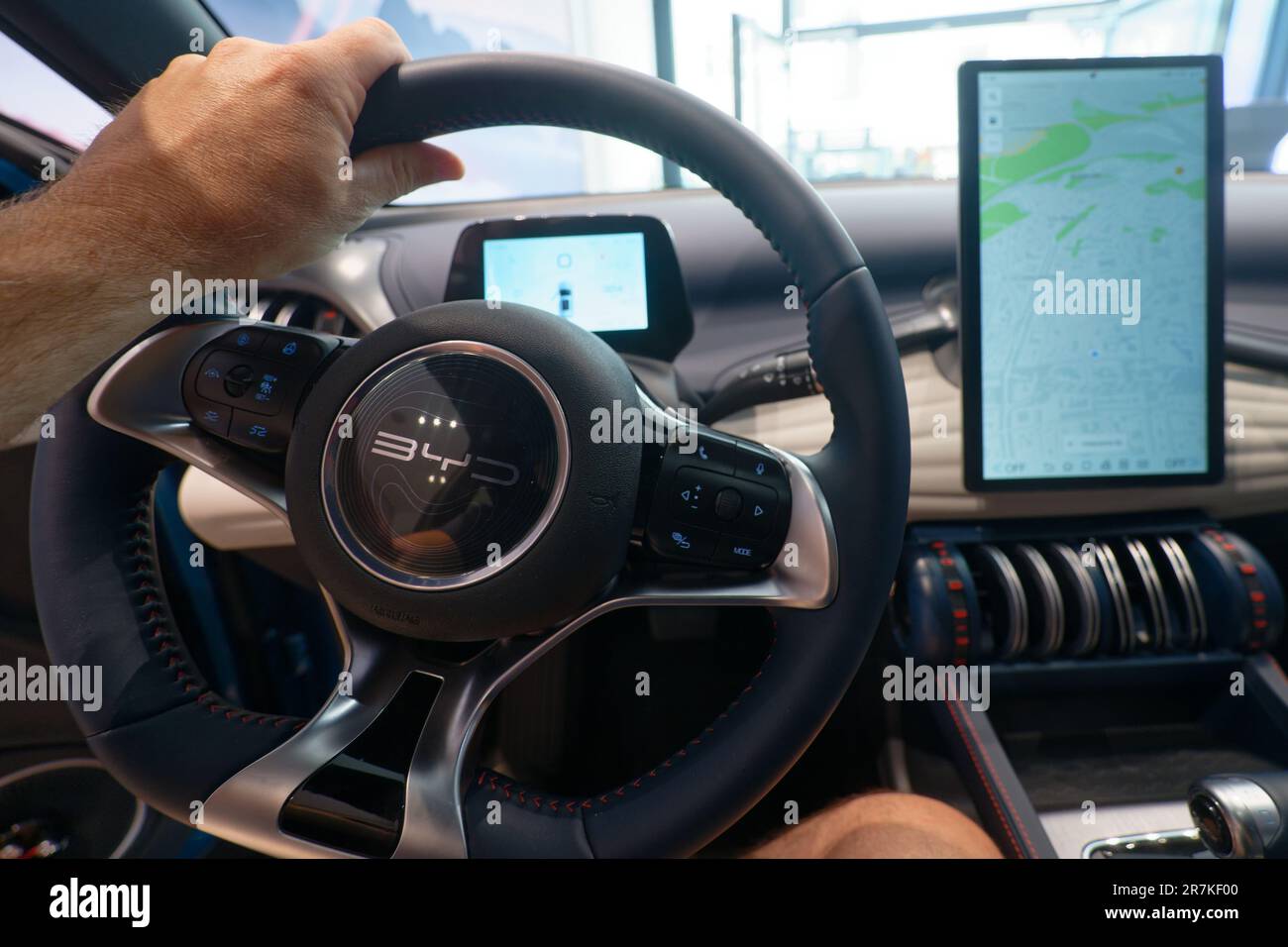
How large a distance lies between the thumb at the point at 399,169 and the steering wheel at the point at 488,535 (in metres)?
0.01

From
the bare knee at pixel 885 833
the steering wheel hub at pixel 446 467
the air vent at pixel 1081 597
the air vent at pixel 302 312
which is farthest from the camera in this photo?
the air vent at pixel 302 312

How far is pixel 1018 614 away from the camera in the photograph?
913 millimetres

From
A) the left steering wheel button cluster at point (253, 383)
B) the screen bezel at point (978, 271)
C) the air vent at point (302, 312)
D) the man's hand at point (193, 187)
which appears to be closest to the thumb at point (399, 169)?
the man's hand at point (193, 187)

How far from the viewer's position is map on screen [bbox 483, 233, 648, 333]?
3.22 feet

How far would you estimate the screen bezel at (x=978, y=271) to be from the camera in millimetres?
953

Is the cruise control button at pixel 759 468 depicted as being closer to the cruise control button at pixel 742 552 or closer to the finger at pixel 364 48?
the cruise control button at pixel 742 552

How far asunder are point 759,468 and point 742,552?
2.4 inches

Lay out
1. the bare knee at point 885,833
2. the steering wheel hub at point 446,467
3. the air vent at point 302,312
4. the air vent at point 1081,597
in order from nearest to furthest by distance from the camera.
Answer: the steering wheel hub at point 446,467
the bare knee at point 885,833
the air vent at point 1081,597
the air vent at point 302,312

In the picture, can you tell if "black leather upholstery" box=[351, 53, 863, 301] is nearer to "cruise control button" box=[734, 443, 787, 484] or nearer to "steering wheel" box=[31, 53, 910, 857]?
"steering wheel" box=[31, 53, 910, 857]

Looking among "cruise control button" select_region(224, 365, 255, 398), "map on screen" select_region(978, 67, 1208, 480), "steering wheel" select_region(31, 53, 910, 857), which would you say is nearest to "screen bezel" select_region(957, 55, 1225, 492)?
"map on screen" select_region(978, 67, 1208, 480)

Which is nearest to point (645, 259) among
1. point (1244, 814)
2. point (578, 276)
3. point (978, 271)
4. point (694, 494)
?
point (578, 276)

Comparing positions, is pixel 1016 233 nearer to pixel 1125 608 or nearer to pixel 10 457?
pixel 1125 608

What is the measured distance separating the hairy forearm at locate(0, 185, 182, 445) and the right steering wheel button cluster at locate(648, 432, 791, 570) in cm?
39
